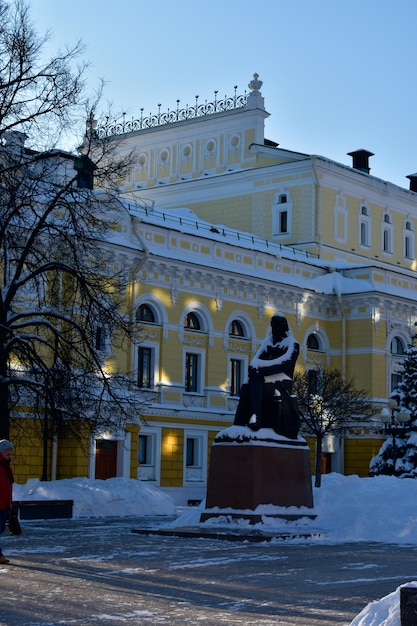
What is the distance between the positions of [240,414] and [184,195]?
33672mm

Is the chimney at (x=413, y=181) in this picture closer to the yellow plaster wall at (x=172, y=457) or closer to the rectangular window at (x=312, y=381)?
the rectangular window at (x=312, y=381)

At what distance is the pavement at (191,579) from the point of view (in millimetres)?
8836

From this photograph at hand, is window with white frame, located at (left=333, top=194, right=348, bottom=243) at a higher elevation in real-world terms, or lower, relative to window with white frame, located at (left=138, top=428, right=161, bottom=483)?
higher

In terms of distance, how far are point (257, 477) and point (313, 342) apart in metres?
27.3

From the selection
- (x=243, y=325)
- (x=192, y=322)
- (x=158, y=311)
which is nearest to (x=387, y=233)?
(x=243, y=325)

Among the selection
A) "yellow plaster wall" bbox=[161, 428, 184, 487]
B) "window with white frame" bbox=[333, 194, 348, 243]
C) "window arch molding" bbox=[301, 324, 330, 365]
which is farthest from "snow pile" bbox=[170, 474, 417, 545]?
"window with white frame" bbox=[333, 194, 348, 243]

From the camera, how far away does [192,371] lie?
39.3 m

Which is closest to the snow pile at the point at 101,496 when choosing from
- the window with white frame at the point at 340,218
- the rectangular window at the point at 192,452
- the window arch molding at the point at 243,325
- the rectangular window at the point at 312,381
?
the rectangular window at the point at 192,452

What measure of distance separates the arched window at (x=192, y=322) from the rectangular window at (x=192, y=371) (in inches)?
38.6

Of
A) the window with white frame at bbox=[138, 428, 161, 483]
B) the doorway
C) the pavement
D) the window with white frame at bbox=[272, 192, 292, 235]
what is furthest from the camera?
the window with white frame at bbox=[272, 192, 292, 235]

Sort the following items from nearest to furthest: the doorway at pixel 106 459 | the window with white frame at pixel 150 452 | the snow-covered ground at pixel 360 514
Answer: the snow-covered ground at pixel 360 514 → the doorway at pixel 106 459 → the window with white frame at pixel 150 452

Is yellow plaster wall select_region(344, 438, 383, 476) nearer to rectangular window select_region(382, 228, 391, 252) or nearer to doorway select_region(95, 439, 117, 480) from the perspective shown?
doorway select_region(95, 439, 117, 480)

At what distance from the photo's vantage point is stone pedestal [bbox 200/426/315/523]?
17875 mm

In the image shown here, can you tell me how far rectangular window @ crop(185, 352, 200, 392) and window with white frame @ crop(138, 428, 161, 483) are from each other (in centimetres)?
262
